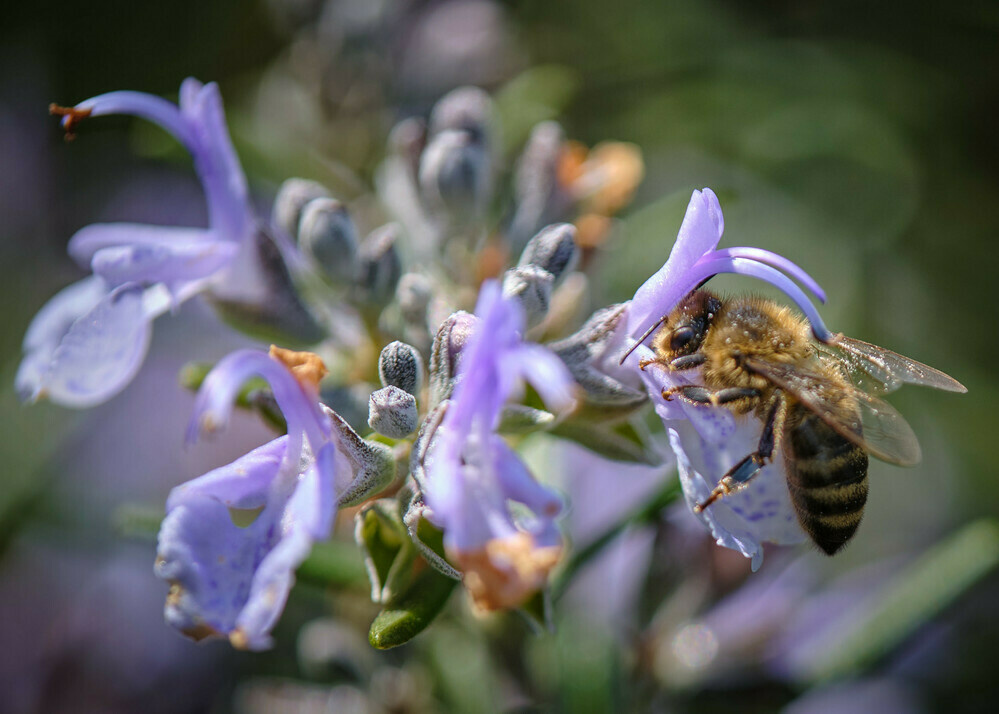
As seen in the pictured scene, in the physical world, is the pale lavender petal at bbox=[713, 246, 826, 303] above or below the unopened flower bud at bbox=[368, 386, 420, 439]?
above

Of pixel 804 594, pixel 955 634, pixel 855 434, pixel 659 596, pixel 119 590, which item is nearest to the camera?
pixel 855 434

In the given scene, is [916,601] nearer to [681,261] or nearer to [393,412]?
[681,261]

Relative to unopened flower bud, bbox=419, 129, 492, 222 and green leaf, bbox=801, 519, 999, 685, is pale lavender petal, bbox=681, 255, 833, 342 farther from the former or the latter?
green leaf, bbox=801, 519, 999, 685

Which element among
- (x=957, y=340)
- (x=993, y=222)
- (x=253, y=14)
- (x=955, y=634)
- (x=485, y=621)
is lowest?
(x=955, y=634)

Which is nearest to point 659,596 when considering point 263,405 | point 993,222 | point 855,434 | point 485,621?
point 485,621

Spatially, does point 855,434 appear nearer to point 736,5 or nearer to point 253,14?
point 736,5

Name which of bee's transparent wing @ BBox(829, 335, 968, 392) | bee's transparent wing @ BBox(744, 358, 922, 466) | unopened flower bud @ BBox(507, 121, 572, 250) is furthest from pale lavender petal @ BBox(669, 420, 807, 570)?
unopened flower bud @ BBox(507, 121, 572, 250)
